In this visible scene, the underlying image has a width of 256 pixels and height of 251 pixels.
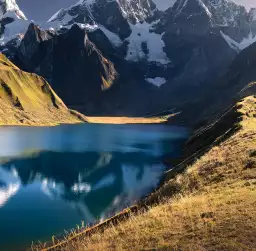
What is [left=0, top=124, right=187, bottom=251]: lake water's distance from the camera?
41.3 metres

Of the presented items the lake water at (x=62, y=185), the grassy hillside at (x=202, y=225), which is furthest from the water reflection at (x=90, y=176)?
the grassy hillside at (x=202, y=225)

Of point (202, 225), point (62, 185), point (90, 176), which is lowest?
point (90, 176)

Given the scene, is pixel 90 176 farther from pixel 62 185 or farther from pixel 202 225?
pixel 202 225

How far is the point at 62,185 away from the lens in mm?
64312

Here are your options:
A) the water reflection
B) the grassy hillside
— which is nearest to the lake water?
the water reflection

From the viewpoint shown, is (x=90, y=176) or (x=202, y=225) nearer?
(x=202, y=225)

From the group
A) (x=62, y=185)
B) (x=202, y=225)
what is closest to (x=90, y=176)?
(x=62, y=185)

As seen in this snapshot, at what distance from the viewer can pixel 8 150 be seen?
10162 centimetres

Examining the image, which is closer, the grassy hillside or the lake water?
the grassy hillside

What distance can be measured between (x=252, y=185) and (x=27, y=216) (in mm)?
30231

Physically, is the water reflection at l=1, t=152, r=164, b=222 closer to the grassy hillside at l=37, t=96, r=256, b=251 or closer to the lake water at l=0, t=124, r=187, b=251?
the lake water at l=0, t=124, r=187, b=251

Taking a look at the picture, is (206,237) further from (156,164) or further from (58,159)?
(58,159)

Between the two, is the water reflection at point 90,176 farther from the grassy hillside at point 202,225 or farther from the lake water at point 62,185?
the grassy hillside at point 202,225

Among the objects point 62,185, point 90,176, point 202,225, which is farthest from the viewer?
point 90,176
